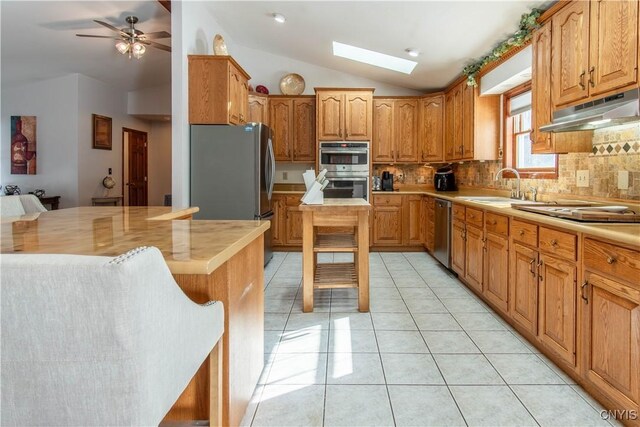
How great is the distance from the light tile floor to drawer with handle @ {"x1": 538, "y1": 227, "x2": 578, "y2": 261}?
2.20 ft

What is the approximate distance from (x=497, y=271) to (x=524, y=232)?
0.57 meters

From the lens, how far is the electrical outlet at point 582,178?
2740 mm

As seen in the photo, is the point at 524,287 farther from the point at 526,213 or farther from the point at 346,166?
the point at 346,166

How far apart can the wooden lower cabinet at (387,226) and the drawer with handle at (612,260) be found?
3.83 m

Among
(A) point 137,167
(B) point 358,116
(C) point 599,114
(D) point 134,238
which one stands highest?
(B) point 358,116

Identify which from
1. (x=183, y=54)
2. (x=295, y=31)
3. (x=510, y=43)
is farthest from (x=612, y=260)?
(x=295, y=31)

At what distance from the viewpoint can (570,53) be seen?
8.25 feet

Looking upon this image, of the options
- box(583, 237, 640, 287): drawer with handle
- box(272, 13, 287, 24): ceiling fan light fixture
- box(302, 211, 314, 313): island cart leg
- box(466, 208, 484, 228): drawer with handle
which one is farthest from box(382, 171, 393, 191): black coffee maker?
box(583, 237, 640, 287): drawer with handle

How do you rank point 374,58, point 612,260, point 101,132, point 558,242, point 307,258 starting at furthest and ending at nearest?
1. point 101,132
2. point 374,58
3. point 307,258
4. point 558,242
5. point 612,260

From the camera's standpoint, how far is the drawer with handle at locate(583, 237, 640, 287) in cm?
152

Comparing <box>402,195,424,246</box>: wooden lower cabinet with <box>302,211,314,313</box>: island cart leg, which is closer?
<box>302,211,314,313</box>: island cart leg

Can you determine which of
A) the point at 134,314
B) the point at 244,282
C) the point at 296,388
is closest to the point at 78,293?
the point at 134,314

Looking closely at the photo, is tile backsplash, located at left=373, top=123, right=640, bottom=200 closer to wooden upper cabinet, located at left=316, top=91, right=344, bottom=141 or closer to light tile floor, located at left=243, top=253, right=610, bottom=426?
light tile floor, located at left=243, top=253, right=610, bottom=426

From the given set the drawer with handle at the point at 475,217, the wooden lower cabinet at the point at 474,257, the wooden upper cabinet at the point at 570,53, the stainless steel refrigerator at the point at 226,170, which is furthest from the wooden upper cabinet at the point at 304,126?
the wooden upper cabinet at the point at 570,53
